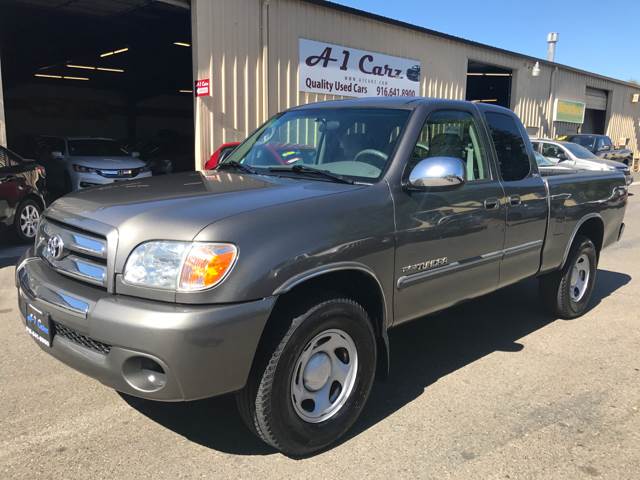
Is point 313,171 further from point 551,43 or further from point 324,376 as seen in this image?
point 551,43

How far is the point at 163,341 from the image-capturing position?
2.42 metres

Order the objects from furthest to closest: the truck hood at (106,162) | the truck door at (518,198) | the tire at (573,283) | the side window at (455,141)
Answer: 1. the truck hood at (106,162)
2. the tire at (573,283)
3. the truck door at (518,198)
4. the side window at (455,141)

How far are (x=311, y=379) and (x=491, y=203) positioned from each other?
1.88 meters

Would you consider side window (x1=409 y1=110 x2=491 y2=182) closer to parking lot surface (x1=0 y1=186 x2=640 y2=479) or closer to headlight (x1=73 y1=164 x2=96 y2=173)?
parking lot surface (x1=0 y1=186 x2=640 y2=479)

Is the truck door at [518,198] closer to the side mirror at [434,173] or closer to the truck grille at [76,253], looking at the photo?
the side mirror at [434,173]

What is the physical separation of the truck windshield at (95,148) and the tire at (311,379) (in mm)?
12370

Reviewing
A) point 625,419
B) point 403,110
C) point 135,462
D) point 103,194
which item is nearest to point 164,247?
point 103,194

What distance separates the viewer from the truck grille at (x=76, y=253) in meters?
2.70


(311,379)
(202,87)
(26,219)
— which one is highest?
(202,87)

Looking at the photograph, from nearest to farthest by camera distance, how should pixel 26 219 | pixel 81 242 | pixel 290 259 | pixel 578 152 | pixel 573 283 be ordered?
pixel 290 259
pixel 81 242
pixel 573 283
pixel 26 219
pixel 578 152

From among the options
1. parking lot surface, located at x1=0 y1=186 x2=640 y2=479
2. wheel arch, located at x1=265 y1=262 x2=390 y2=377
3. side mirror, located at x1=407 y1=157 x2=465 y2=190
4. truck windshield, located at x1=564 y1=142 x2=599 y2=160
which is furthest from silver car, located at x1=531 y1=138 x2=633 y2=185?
wheel arch, located at x1=265 y1=262 x2=390 y2=377

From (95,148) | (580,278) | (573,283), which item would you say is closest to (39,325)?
(573,283)

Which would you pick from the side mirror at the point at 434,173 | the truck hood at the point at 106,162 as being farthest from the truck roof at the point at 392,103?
the truck hood at the point at 106,162

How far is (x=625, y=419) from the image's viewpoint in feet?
11.3
